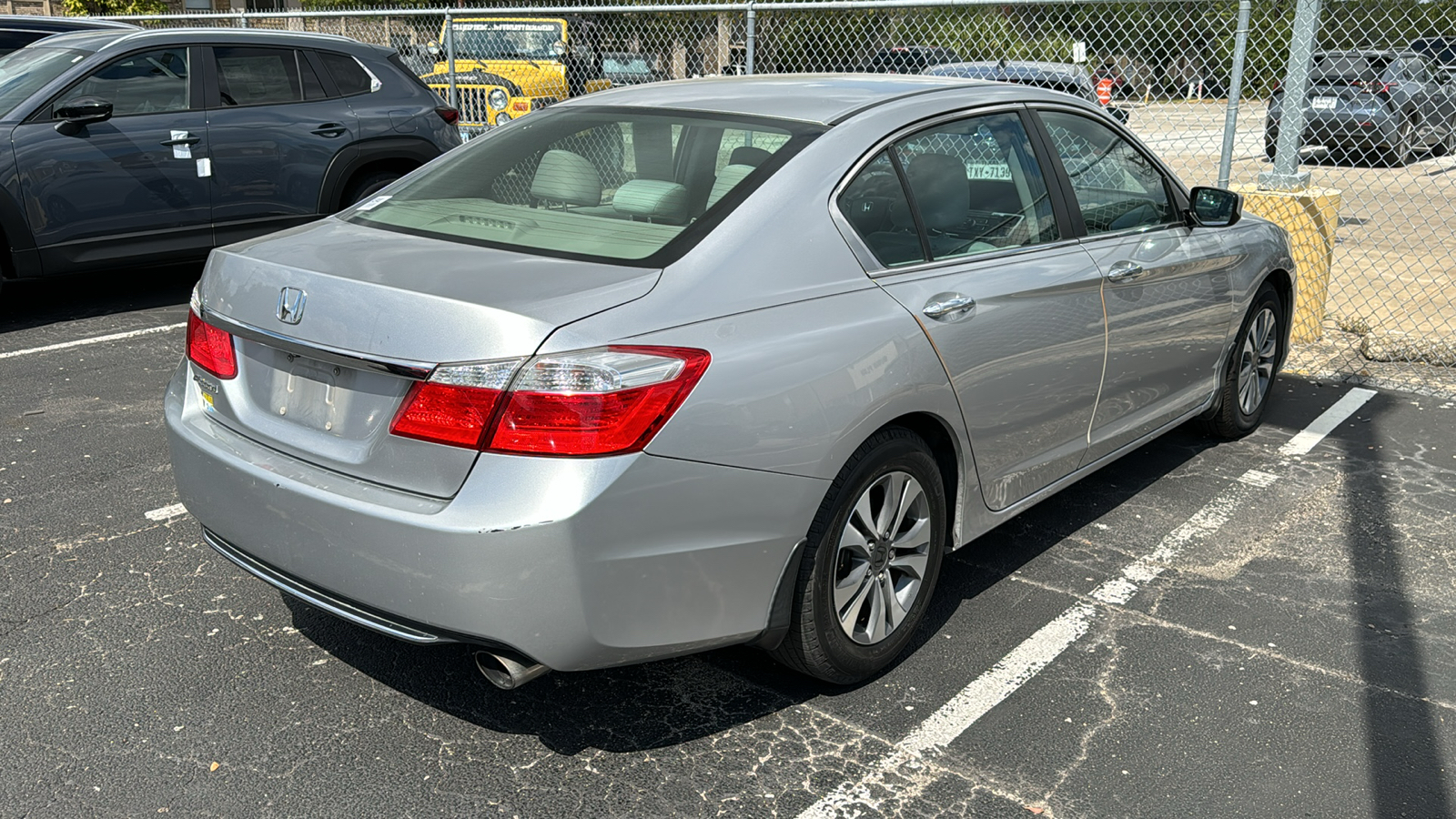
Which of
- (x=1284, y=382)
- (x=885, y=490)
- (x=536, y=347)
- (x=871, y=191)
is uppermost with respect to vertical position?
(x=871, y=191)

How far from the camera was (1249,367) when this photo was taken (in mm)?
5457

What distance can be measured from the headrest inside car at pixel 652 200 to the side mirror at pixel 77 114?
5384mm

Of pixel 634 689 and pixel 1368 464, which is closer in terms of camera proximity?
pixel 634 689

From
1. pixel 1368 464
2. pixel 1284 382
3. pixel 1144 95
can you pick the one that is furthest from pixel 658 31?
pixel 1368 464

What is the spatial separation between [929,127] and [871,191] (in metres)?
0.41

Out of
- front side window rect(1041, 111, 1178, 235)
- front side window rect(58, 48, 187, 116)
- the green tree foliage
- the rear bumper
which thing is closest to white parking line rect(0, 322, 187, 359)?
front side window rect(58, 48, 187, 116)

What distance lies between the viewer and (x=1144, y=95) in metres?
11.1

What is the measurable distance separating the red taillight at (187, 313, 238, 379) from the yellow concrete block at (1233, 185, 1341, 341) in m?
5.78

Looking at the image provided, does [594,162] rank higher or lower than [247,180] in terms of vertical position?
higher

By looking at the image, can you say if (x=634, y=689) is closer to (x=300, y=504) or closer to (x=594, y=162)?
(x=300, y=504)

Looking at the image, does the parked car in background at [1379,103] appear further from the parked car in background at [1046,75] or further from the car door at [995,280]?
the car door at [995,280]

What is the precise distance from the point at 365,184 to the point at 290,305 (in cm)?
630

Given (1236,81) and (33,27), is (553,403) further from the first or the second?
(33,27)

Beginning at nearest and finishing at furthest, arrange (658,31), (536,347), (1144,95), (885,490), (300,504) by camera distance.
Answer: (536,347) < (300,504) < (885,490) < (1144,95) < (658,31)
